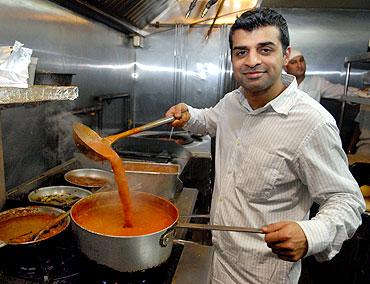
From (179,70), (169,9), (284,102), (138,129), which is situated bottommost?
(138,129)

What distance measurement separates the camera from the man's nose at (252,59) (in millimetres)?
1290

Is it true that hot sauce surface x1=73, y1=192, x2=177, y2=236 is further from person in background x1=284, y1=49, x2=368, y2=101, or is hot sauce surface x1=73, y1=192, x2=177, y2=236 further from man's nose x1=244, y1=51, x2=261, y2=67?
person in background x1=284, y1=49, x2=368, y2=101

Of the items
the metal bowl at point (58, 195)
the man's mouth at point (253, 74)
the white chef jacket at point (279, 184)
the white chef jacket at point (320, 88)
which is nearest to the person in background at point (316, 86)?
the white chef jacket at point (320, 88)

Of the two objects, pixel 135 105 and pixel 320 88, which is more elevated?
pixel 320 88

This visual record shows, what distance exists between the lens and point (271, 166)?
1319 millimetres

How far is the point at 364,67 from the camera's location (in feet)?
12.5

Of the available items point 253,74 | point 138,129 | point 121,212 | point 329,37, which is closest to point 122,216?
point 121,212

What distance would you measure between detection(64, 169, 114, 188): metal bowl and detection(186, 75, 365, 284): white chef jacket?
0.89 meters

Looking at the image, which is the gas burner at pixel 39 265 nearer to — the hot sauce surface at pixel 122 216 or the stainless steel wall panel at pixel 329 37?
the hot sauce surface at pixel 122 216

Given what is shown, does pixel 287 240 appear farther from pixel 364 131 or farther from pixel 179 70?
pixel 179 70

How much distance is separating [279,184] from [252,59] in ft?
1.82

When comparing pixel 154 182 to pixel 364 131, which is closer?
pixel 154 182

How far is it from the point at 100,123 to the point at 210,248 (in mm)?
2232

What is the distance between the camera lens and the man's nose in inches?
50.8
